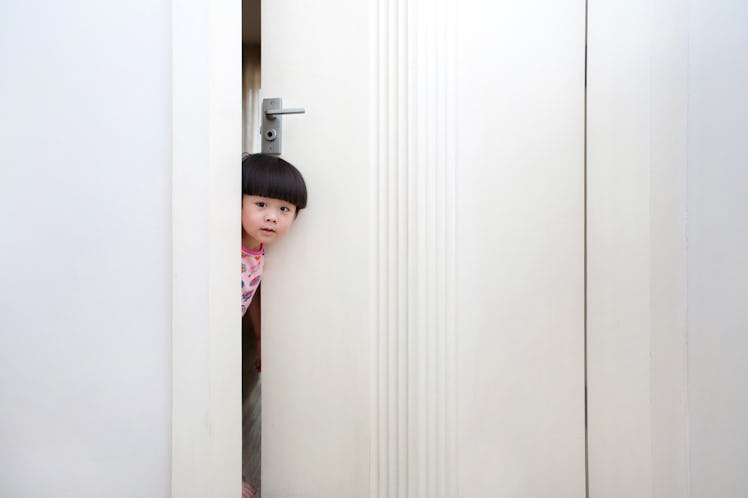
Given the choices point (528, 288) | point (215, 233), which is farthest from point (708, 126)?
point (215, 233)

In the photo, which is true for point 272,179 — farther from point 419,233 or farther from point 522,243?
point 522,243

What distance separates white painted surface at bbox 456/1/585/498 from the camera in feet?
3.17

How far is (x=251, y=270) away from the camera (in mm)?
1018

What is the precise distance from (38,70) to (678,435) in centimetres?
137

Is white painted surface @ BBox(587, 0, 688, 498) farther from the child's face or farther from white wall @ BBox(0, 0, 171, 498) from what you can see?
white wall @ BBox(0, 0, 171, 498)

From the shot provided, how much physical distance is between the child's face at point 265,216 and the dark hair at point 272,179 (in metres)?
0.01

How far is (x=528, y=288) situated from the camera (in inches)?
38.6

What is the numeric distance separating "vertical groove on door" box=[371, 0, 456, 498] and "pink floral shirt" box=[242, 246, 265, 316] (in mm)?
274

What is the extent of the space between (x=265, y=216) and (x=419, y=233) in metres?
0.30

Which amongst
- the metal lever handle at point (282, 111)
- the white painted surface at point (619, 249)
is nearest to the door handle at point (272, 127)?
the metal lever handle at point (282, 111)

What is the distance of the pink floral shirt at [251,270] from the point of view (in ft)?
3.31

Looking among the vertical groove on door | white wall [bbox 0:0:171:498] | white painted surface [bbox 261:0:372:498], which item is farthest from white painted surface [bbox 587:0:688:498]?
white wall [bbox 0:0:171:498]

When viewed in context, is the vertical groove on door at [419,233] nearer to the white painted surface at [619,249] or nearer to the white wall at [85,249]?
the white painted surface at [619,249]

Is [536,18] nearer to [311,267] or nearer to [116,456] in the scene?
[311,267]
